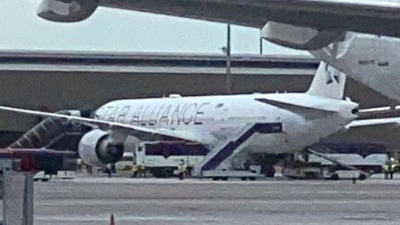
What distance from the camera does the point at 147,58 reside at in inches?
3524

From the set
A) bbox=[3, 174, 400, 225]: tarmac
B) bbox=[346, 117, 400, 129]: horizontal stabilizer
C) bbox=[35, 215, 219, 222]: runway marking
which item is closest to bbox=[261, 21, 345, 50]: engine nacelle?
bbox=[3, 174, 400, 225]: tarmac

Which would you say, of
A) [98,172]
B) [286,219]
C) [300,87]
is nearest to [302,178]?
[98,172]

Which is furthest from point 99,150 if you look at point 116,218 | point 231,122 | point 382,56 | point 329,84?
point 382,56

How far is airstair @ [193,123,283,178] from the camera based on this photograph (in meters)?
58.4

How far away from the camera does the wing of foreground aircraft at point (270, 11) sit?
11.8 metres

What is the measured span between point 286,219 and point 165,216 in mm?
2438

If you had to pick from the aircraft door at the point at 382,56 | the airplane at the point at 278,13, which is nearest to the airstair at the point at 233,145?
the aircraft door at the point at 382,56

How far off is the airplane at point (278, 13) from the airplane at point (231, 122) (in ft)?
137

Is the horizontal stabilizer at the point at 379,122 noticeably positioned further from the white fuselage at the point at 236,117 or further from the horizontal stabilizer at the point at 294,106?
the horizontal stabilizer at the point at 294,106

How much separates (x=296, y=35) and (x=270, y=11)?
1182 millimetres

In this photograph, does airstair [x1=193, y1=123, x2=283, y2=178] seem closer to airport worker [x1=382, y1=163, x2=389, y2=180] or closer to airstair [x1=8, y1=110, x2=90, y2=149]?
airport worker [x1=382, y1=163, x2=389, y2=180]

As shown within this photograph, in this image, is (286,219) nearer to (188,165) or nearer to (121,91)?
(188,165)

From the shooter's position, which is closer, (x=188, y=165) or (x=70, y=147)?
(x=188, y=165)

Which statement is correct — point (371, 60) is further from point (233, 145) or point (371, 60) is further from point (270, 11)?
point (233, 145)
